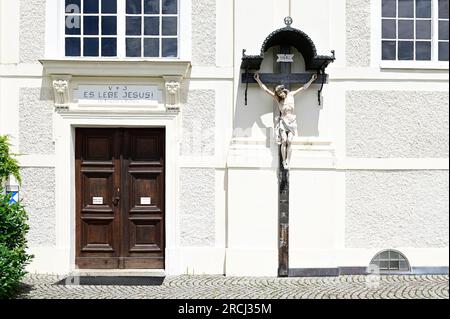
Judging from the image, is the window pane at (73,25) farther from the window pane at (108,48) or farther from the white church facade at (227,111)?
the window pane at (108,48)

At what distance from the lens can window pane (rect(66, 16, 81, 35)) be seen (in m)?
8.46

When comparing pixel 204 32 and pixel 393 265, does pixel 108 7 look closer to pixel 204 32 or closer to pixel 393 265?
pixel 204 32

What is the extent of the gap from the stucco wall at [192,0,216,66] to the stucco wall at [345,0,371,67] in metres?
2.03

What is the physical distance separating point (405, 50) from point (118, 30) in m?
4.36

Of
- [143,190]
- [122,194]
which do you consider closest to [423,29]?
[143,190]

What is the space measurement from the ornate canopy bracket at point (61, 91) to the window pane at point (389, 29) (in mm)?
4775

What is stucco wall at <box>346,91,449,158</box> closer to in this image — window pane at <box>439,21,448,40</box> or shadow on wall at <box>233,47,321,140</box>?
shadow on wall at <box>233,47,321,140</box>

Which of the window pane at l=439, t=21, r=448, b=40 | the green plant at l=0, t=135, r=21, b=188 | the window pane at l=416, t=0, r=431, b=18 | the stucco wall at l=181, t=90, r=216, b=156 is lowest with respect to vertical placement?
the green plant at l=0, t=135, r=21, b=188

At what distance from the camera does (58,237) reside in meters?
8.37

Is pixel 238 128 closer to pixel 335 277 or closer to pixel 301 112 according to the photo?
pixel 301 112

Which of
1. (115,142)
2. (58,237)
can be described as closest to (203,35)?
(115,142)

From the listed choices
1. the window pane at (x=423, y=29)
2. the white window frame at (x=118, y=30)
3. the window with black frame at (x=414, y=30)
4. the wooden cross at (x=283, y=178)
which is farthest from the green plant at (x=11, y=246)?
the window pane at (x=423, y=29)

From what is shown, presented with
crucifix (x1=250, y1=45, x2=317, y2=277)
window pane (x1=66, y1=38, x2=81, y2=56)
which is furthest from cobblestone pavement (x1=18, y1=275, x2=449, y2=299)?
window pane (x1=66, y1=38, x2=81, y2=56)

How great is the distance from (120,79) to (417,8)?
4598mm
